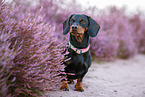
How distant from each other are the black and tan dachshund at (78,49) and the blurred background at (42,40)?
0.23 m

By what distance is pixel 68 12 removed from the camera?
536 centimetres

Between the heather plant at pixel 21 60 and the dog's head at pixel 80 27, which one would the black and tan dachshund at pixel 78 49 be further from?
the heather plant at pixel 21 60

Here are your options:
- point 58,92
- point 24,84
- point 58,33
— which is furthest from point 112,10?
point 24,84

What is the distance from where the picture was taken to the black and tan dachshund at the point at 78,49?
8.95 ft

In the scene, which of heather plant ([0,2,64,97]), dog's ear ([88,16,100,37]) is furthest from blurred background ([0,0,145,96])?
dog's ear ([88,16,100,37])

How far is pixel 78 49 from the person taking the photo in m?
2.79

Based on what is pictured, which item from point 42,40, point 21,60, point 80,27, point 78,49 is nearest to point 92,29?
point 80,27

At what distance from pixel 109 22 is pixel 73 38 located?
492 cm

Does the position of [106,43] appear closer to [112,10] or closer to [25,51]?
[112,10]

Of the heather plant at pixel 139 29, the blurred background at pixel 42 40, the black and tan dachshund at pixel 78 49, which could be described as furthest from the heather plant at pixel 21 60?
the heather plant at pixel 139 29

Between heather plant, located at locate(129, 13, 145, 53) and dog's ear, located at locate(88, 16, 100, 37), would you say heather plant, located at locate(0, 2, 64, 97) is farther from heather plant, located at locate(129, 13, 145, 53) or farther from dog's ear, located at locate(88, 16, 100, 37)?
heather plant, located at locate(129, 13, 145, 53)

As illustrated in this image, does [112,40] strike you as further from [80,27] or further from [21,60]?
[21,60]

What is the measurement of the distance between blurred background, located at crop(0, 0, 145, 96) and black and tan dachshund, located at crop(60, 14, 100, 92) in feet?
0.74

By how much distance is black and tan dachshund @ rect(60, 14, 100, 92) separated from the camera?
2729 millimetres
